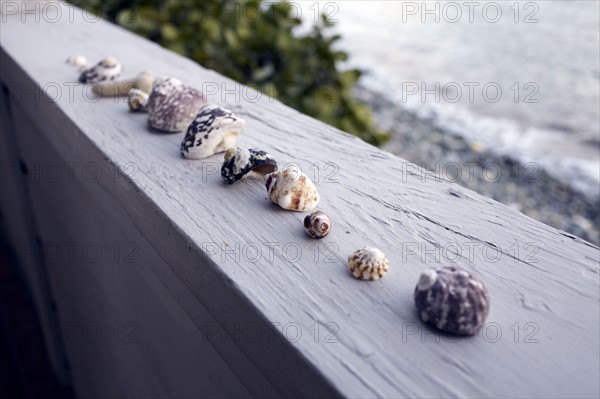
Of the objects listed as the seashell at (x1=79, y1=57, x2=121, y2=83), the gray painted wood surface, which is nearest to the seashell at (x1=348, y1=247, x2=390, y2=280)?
the gray painted wood surface

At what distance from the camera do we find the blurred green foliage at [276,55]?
2422 mm

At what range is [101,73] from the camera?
1410mm

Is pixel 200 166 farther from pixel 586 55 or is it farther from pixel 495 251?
pixel 586 55

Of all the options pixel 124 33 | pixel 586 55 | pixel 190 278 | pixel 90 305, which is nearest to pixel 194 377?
pixel 190 278

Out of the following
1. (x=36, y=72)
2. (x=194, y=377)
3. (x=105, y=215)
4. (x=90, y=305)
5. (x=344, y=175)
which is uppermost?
(x=36, y=72)

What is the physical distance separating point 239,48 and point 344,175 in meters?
1.71

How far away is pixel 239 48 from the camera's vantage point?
2498 millimetres

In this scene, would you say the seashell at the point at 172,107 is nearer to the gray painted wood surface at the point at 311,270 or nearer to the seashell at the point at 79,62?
the gray painted wood surface at the point at 311,270

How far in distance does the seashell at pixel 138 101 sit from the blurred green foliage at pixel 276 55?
108cm

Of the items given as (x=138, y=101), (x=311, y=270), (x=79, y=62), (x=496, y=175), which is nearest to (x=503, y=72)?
(x=496, y=175)

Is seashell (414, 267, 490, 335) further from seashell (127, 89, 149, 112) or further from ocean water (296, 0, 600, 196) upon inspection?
ocean water (296, 0, 600, 196)

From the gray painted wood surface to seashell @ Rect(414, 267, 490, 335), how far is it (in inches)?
0.7

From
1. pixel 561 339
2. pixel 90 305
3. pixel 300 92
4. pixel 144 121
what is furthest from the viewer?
pixel 300 92

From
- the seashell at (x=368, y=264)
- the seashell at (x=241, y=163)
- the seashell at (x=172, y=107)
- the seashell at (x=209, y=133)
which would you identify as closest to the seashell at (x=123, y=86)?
the seashell at (x=172, y=107)
